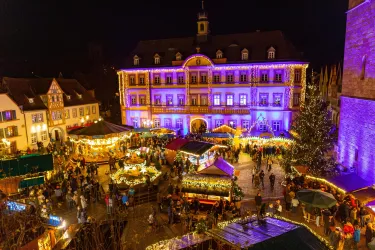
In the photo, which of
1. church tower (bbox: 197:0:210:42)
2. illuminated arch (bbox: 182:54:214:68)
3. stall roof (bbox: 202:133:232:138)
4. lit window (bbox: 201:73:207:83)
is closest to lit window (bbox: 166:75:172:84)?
illuminated arch (bbox: 182:54:214:68)

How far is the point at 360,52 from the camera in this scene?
17094 millimetres

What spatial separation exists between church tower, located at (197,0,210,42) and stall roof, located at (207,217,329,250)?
108 ft

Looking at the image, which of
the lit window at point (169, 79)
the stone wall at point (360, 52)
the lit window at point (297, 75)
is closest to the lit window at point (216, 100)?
the lit window at point (169, 79)

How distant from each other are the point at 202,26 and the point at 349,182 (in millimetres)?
28454

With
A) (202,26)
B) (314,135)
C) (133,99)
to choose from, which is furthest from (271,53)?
(133,99)

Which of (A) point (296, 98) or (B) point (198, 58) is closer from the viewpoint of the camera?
(A) point (296, 98)

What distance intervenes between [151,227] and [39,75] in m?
44.5

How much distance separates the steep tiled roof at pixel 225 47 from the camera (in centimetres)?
Result: 3456

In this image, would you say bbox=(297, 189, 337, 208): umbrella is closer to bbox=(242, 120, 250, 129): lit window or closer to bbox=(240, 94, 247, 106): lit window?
bbox=(242, 120, 250, 129): lit window

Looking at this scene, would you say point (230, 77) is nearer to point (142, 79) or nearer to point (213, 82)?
point (213, 82)

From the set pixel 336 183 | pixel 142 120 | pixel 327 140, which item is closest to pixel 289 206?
pixel 336 183

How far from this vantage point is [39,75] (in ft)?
163

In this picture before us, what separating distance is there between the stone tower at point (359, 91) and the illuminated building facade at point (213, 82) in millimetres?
14544

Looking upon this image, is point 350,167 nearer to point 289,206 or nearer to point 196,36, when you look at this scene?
point 289,206
